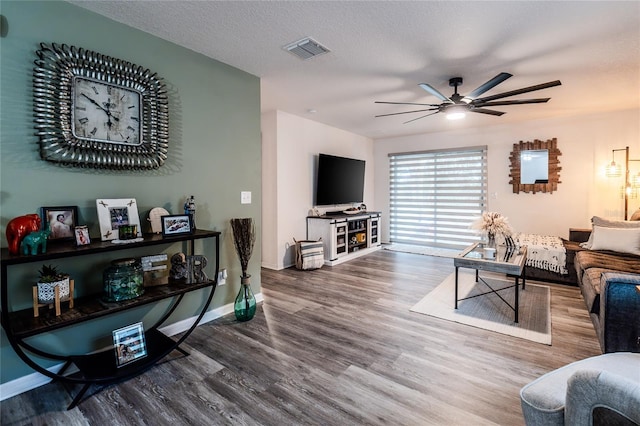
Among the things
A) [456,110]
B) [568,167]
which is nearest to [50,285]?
[456,110]

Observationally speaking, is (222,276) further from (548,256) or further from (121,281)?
(548,256)

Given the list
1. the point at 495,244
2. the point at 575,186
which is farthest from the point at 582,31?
the point at 575,186

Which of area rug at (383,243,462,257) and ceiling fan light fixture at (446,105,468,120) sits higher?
ceiling fan light fixture at (446,105,468,120)

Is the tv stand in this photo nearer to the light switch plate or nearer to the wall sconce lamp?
the light switch plate

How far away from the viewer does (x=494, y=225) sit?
338 cm

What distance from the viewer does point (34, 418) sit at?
1.71 m

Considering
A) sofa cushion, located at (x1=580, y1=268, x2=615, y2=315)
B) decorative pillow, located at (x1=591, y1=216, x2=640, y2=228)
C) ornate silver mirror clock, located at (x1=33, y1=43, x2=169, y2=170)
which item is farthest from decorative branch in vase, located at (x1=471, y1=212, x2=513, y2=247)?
ornate silver mirror clock, located at (x1=33, y1=43, x2=169, y2=170)

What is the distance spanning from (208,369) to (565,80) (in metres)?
4.57

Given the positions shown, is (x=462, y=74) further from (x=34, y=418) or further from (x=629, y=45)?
(x=34, y=418)

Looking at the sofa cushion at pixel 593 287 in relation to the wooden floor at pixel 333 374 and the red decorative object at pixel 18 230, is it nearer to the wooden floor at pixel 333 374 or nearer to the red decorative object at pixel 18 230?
the wooden floor at pixel 333 374

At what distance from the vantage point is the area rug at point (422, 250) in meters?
5.90

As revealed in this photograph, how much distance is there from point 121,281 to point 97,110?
120 centimetres

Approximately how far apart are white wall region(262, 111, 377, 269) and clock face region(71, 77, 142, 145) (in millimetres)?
2605

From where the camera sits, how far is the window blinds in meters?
6.11
